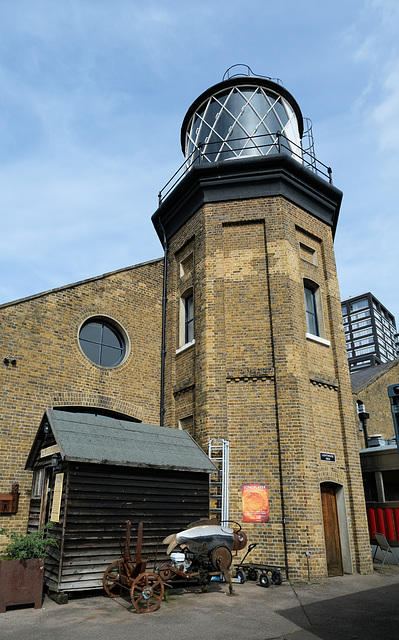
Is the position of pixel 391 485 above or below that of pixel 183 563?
above

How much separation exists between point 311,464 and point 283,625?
478cm

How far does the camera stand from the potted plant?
7324mm

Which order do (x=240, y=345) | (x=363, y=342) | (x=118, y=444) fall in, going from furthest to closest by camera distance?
1. (x=363, y=342)
2. (x=240, y=345)
3. (x=118, y=444)

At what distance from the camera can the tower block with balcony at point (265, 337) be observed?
1095cm

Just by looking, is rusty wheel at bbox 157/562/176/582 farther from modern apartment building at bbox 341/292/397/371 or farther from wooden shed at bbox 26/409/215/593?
modern apartment building at bbox 341/292/397/371

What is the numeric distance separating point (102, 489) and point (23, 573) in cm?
194

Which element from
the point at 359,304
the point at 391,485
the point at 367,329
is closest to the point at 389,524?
the point at 391,485

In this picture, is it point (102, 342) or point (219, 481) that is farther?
point (102, 342)

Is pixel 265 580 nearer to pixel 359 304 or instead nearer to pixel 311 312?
pixel 311 312

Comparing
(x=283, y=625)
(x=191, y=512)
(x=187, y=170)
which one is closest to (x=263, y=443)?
(x=191, y=512)

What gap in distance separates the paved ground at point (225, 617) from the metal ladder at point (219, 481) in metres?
1.87

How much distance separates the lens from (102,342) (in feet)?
44.0

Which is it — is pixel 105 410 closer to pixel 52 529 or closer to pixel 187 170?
pixel 52 529

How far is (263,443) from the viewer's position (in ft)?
37.2
